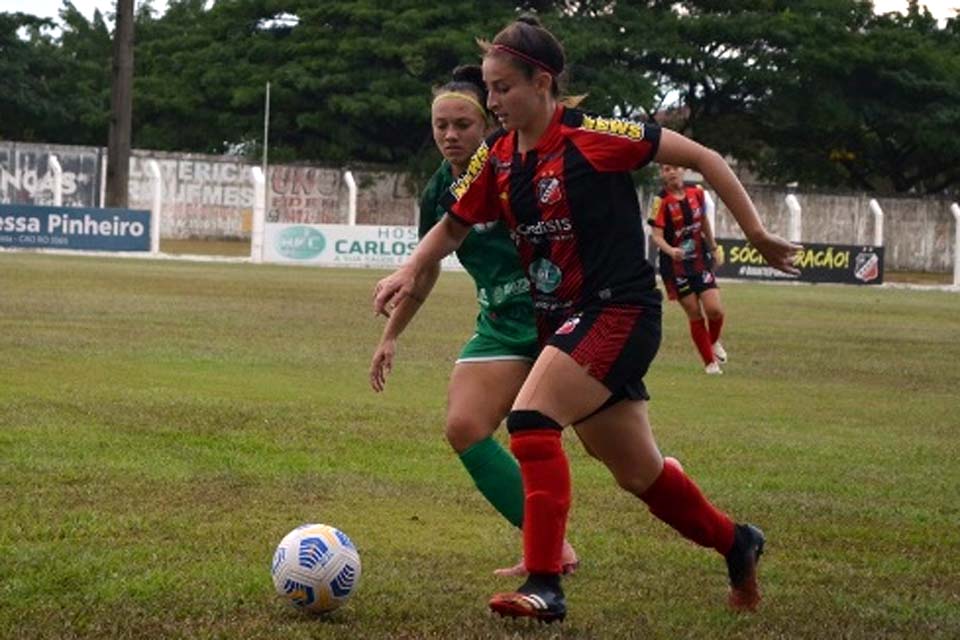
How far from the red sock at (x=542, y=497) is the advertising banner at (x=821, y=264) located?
36346 millimetres

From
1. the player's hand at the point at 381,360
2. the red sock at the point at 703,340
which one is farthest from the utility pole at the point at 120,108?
the player's hand at the point at 381,360

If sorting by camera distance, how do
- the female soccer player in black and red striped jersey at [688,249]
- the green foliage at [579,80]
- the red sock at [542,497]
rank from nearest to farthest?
→ the red sock at [542,497] → the female soccer player in black and red striped jersey at [688,249] → the green foliage at [579,80]

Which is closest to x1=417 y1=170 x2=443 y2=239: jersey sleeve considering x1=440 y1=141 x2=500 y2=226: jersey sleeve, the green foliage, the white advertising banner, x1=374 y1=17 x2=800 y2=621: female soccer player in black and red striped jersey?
x1=440 y1=141 x2=500 y2=226: jersey sleeve

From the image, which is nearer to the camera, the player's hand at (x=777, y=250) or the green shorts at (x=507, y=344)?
the player's hand at (x=777, y=250)

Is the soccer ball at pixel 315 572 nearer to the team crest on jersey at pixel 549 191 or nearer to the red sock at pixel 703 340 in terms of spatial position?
the team crest on jersey at pixel 549 191

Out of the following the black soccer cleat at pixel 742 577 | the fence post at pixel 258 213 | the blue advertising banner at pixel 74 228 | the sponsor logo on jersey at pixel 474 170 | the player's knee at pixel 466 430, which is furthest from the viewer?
the blue advertising banner at pixel 74 228

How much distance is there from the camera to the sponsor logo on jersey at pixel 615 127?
20.0 ft

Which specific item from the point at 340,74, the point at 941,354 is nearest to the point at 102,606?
the point at 941,354

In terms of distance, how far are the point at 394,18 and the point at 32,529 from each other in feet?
173

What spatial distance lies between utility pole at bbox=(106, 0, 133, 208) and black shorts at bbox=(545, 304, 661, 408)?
45.2 m

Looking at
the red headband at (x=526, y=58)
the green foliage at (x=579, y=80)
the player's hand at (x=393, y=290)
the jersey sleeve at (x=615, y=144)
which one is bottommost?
the player's hand at (x=393, y=290)

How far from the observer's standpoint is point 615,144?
6062 millimetres

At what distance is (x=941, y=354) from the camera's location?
68.6 feet

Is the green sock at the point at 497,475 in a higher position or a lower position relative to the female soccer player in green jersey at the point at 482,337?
lower
